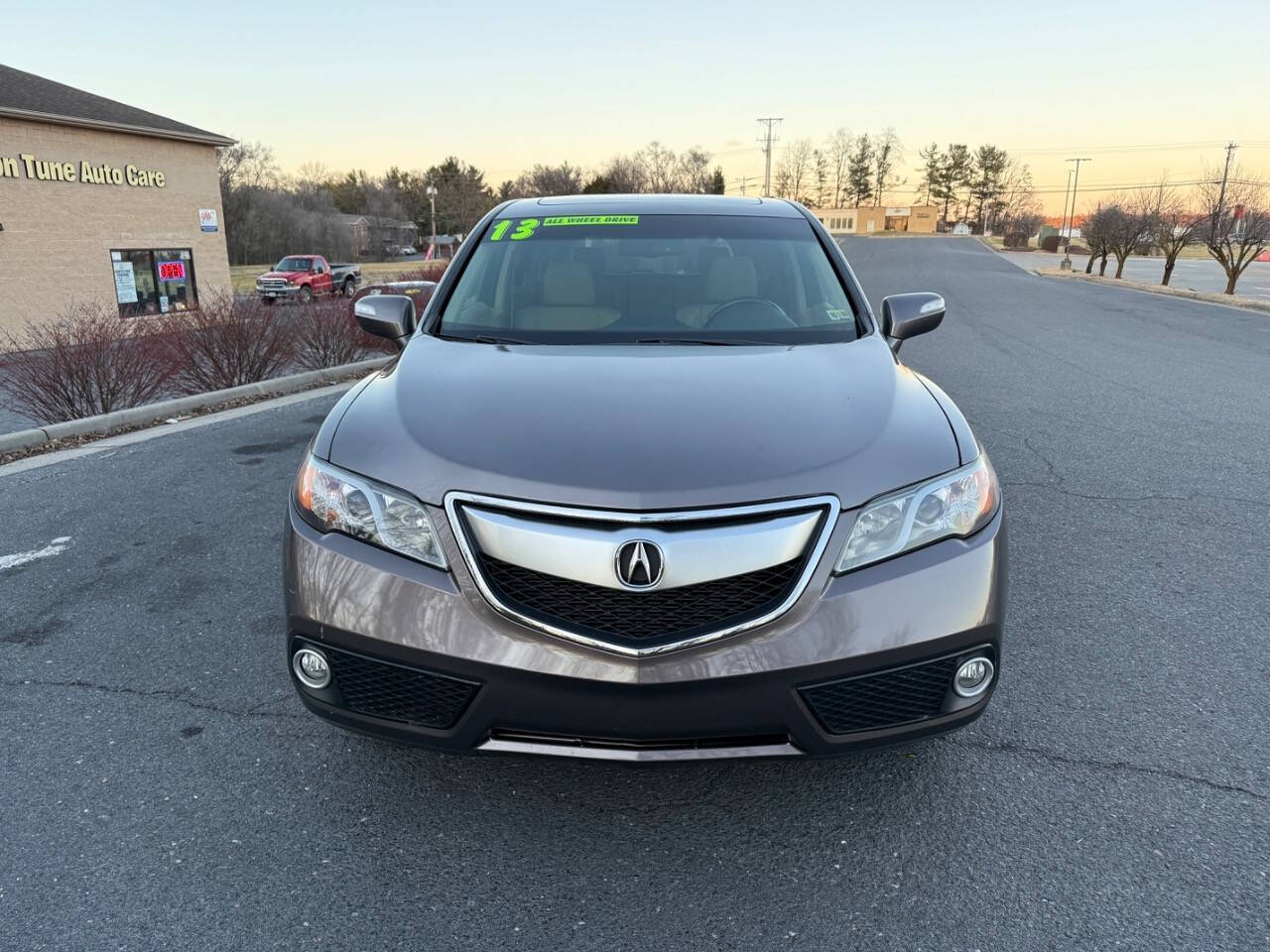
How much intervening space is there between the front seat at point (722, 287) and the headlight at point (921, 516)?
136 cm

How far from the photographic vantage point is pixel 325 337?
1124 centimetres

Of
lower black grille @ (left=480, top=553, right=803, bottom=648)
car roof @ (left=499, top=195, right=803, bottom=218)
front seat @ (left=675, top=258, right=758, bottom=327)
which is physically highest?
car roof @ (left=499, top=195, right=803, bottom=218)

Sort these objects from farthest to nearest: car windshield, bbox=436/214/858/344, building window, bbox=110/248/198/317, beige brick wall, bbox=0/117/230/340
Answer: building window, bbox=110/248/198/317, beige brick wall, bbox=0/117/230/340, car windshield, bbox=436/214/858/344

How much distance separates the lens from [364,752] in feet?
9.25

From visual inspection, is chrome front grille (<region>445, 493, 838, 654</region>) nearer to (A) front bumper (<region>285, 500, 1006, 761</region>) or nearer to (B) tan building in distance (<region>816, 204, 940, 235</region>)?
(A) front bumper (<region>285, 500, 1006, 761</region>)

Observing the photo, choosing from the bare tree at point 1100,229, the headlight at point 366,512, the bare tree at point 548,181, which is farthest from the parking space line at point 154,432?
the bare tree at point 548,181

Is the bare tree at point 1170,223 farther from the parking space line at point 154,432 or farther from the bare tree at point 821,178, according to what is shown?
the bare tree at point 821,178

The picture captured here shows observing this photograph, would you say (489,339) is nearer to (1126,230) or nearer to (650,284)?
(650,284)

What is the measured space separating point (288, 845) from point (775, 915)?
1308mm

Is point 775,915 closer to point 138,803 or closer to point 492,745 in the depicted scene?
point 492,745

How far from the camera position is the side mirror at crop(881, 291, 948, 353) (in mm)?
3648

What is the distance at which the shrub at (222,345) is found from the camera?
31.5 feet

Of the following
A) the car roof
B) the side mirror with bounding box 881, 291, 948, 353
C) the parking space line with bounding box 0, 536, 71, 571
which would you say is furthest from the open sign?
the side mirror with bounding box 881, 291, 948, 353

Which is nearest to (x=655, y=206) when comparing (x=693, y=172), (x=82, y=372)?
(x=82, y=372)
